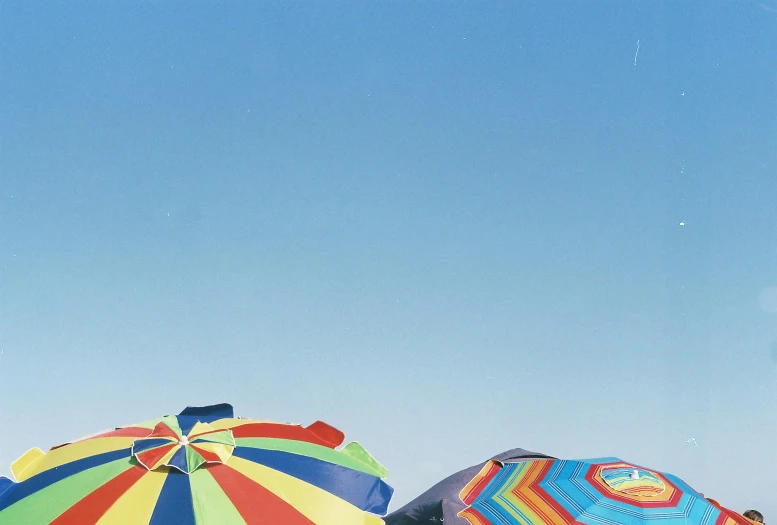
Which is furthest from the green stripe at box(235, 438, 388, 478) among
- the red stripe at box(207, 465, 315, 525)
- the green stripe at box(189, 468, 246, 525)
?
the green stripe at box(189, 468, 246, 525)

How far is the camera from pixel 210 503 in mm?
5566

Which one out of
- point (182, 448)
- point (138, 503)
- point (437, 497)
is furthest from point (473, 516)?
point (138, 503)

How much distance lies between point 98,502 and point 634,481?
4.23 meters

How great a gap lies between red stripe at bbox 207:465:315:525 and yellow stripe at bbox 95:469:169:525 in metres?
0.41

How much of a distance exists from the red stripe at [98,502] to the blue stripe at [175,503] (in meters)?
0.25

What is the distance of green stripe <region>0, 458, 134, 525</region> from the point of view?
561cm

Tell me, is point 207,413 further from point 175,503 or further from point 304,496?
point 175,503

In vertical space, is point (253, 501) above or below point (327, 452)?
below

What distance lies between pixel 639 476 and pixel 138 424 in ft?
14.3

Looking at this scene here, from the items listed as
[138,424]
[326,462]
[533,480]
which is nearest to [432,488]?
[533,480]

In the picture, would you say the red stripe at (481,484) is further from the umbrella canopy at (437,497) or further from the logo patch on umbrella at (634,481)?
the logo patch on umbrella at (634,481)

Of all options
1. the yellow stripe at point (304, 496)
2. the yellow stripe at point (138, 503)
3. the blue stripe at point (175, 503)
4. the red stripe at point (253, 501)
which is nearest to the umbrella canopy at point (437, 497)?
the yellow stripe at point (304, 496)

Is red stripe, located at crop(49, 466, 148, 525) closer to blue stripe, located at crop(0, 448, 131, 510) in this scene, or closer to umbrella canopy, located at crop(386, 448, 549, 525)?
blue stripe, located at crop(0, 448, 131, 510)

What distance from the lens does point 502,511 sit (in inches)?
267
